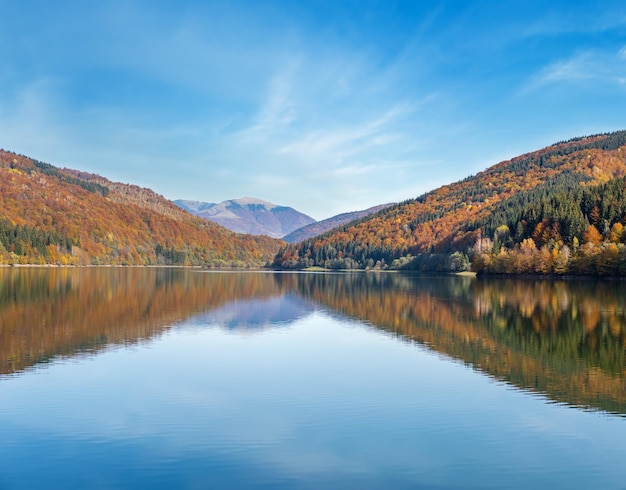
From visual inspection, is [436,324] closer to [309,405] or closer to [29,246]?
[309,405]

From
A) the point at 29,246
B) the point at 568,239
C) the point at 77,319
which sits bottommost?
the point at 77,319

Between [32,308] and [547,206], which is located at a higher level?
[547,206]

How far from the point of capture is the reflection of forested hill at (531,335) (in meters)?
21.6

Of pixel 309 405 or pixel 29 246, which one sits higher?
pixel 29 246

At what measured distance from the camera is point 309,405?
Answer: 61.1 ft

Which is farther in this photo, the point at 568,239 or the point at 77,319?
the point at 568,239

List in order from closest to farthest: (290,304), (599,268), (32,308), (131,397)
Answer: (131,397) < (32,308) < (290,304) < (599,268)

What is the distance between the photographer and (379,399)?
1955 cm

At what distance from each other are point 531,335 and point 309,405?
1991 centimetres

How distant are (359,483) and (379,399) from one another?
734 centimetres

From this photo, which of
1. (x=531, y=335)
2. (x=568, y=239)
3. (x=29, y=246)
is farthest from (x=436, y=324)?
(x=29, y=246)

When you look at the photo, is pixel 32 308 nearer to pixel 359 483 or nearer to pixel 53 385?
pixel 53 385

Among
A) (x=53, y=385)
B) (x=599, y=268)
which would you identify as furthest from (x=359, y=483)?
(x=599, y=268)

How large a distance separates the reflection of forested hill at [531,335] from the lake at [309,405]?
0.56 ft
